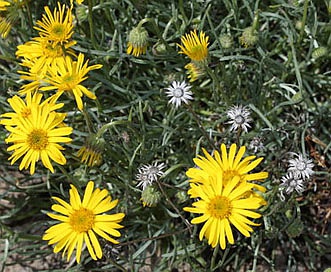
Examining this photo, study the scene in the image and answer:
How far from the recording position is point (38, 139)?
7.95 ft

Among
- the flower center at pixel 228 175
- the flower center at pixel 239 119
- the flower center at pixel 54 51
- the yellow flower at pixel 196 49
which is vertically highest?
the yellow flower at pixel 196 49

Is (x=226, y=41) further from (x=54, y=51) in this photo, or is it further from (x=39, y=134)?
(x=39, y=134)

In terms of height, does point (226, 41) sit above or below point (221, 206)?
above

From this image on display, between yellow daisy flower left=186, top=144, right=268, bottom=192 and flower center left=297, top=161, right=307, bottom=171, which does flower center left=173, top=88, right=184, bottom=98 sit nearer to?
yellow daisy flower left=186, top=144, right=268, bottom=192

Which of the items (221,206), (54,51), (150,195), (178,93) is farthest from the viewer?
(54,51)

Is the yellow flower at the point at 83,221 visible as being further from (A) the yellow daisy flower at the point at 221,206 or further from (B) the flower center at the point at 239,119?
(B) the flower center at the point at 239,119

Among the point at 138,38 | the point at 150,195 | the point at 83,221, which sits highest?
the point at 138,38

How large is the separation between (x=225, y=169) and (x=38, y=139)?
0.71 m

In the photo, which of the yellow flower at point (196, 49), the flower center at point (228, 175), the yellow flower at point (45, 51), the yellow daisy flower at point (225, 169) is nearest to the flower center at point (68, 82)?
the yellow flower at point (45, 51)

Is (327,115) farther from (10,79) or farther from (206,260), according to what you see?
(10,79)

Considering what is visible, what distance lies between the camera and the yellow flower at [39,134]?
2.41 metres

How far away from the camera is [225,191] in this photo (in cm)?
226

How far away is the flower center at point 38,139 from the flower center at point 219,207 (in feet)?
2.22

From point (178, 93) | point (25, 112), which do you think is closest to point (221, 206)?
point (178, 93)
